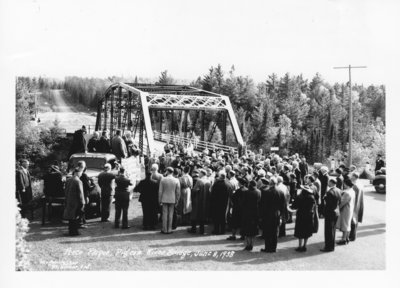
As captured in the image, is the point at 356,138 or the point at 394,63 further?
the point at 356,138

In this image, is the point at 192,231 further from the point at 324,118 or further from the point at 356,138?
the point at 324,118

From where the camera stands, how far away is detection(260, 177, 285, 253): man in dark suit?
904 cm

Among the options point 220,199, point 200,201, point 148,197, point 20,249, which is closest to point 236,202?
point 220,199

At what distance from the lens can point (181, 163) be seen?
13.7m

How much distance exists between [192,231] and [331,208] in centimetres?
347

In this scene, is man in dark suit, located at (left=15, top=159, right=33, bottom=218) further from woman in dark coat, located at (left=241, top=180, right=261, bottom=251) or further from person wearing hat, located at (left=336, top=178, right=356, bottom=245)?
person wearing hat, located at (left=336, top=178, right=356, bottom=245)

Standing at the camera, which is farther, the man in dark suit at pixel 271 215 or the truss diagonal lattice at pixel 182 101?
the truss diagonal lattice at pixel 182 101

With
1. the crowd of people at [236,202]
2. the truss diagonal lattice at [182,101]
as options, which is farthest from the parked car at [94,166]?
the truss diagonal lattice at [182,101]

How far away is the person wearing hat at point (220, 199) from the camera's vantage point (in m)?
10.2

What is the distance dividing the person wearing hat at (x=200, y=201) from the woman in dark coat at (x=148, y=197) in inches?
38.9

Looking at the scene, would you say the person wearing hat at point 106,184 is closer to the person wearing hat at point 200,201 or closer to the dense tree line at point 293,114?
the person wearing hat at point 200,201

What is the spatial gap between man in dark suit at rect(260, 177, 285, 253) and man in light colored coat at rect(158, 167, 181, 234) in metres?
2.33

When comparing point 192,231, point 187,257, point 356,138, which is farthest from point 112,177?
point 356,138

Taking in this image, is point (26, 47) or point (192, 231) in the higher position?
point (26, 47)
